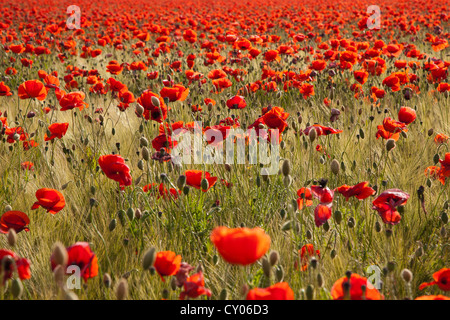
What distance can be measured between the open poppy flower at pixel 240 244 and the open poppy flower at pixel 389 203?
70cm

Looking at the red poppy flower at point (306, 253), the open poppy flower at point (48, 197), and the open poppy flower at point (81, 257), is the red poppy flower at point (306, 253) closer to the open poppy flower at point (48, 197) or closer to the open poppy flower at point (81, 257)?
the open poppy flower at point (81, 257)

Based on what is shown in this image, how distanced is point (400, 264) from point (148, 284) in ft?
2.82

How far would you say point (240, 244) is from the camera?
777 mm

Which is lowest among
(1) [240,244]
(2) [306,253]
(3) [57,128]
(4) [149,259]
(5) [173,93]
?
(2) [306,253]

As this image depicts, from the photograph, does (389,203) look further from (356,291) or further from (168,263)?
(168,263)

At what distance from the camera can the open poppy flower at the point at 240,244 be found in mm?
778

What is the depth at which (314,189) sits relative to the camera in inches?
56.6

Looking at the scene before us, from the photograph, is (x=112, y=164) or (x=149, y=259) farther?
(x=112, y=164)

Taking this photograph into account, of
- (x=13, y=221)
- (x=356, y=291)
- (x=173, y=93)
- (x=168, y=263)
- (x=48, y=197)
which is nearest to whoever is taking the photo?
(x=356, y=291)

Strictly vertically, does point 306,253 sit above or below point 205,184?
below

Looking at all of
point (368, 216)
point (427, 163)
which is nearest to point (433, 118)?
point (427, 163)

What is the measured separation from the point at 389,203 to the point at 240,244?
0.82 m

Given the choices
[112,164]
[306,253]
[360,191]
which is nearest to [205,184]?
[112,164]
